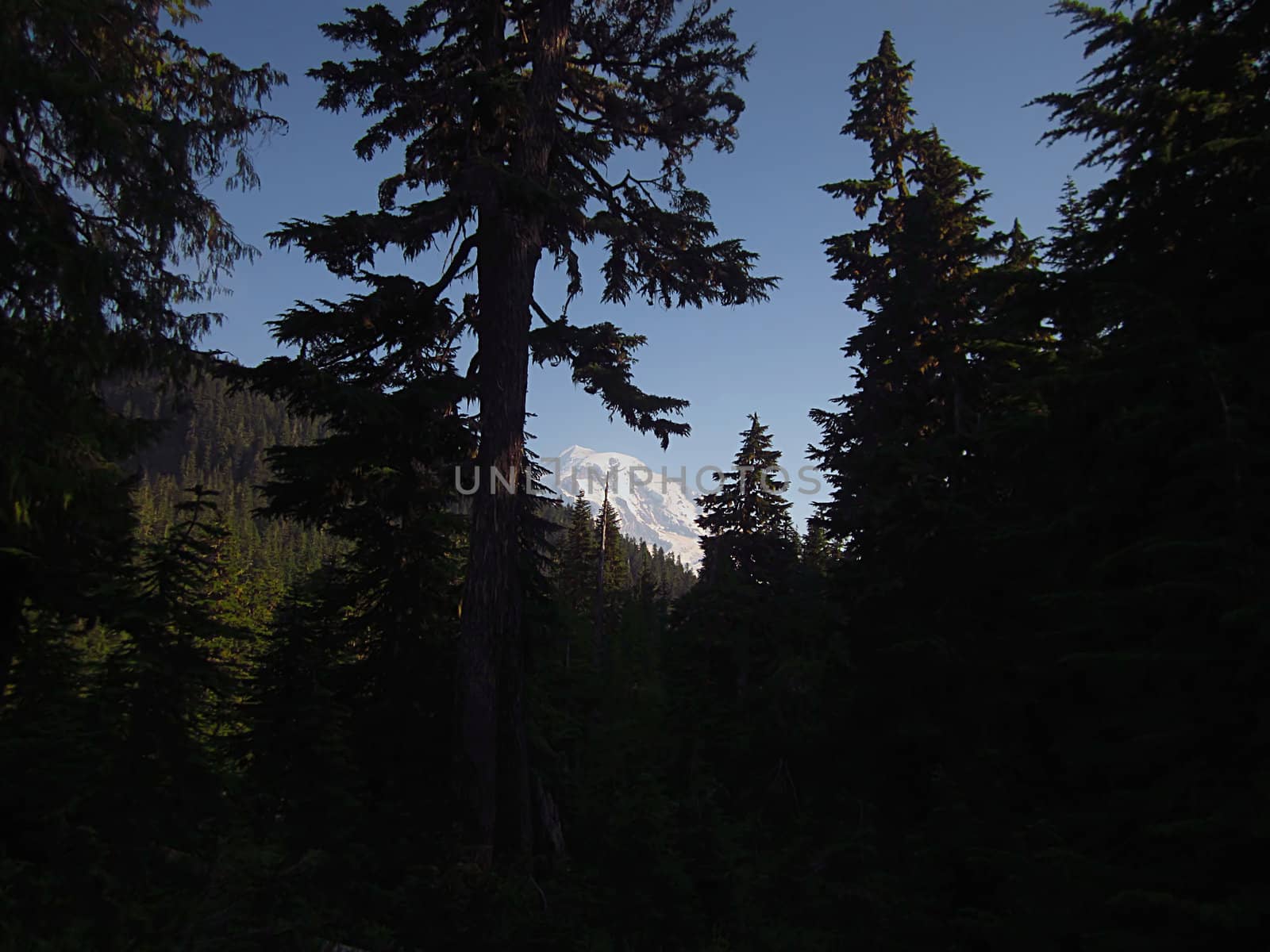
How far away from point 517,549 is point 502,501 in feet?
2.42

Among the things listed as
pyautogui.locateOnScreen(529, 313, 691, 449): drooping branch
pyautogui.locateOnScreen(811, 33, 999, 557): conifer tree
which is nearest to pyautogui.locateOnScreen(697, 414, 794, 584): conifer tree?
pyautogui.locateOnScreen(811, 33, 999, 557): conifer tree

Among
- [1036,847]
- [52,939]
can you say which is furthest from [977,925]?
[52,939]

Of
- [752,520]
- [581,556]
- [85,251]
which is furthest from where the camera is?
[581,556]

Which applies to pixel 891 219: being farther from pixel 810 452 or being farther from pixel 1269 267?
pixel 1269 267

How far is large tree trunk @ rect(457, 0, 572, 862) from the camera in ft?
27.6

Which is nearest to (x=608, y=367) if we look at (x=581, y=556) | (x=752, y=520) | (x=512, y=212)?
(x=512, y=212)

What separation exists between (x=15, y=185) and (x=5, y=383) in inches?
90.3

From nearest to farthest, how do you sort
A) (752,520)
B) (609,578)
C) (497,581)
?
1. (497,581)
2. (752,520)
3. (609,578)

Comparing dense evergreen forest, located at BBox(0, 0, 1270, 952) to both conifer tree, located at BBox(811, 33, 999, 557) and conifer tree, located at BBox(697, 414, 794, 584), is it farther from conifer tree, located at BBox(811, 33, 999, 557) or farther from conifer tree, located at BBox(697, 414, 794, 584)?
conifer tree, located at BBox(697, 414, 794, 584)

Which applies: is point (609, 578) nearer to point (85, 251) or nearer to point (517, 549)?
point (517, 549)

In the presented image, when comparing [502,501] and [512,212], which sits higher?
[512,212]

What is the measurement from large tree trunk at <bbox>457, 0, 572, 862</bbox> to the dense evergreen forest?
0.06 m

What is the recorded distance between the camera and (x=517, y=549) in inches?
366

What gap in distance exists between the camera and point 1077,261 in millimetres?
7371
